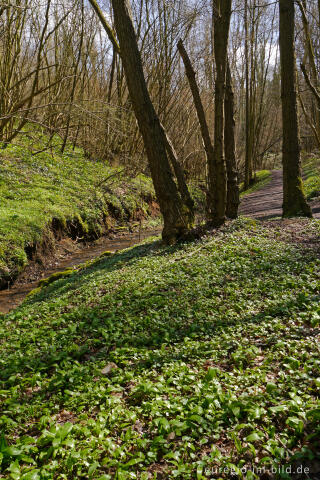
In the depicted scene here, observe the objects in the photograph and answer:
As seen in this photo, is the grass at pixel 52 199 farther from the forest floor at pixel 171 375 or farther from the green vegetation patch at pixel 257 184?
the green vegetation patch at pixel 257 184

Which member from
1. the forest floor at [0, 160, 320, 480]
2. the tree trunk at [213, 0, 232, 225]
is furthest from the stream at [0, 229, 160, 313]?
the tree trunk at [213, 0, 232, 225]

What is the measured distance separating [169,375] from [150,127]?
19.0 ft

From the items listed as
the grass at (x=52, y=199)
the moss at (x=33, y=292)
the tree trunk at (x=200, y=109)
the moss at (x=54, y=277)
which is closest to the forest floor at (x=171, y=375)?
the moss at (x=33, y=292)

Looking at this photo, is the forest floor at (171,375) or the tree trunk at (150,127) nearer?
the forest floor at (171,375)

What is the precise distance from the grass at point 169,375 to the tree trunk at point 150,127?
189cm

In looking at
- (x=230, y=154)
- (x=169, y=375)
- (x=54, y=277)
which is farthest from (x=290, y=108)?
(x=169, y=375)

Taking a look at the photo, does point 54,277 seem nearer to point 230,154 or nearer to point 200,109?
point 200,109

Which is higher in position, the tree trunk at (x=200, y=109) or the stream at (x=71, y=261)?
the tree trunk at (x=200, y=109)

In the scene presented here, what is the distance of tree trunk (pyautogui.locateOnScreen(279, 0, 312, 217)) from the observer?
30.5 ft

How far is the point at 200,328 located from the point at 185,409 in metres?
1.55

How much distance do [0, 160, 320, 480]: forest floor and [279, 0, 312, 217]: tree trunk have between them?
136 inches

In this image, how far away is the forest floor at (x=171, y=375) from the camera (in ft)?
8.66

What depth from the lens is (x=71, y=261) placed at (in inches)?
413

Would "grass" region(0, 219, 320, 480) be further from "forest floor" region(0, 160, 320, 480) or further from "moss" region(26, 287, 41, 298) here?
"moss" region(26, 287, 41, 298)
